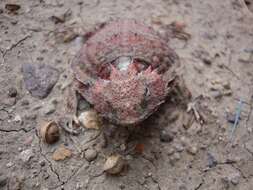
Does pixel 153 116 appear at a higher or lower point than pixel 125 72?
lower

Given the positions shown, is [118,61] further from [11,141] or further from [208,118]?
[11,141]

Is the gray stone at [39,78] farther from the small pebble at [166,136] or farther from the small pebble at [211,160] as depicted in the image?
A: the small pebble at [211,160]

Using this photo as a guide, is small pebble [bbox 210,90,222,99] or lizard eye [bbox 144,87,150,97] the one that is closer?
lizard eye [bbox 144,87,150,97]

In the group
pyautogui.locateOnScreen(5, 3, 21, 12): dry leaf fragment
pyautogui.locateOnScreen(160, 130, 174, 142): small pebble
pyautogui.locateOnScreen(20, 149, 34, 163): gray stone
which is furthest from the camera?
pyautogui.locateOnScreen(5, 3, 21, 12): dry leaf fragment

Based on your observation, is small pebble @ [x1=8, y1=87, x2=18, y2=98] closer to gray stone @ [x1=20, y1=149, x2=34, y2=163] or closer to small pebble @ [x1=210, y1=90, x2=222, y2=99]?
gray stone @ [x1=20, y1=149, x2=34, y2=163]

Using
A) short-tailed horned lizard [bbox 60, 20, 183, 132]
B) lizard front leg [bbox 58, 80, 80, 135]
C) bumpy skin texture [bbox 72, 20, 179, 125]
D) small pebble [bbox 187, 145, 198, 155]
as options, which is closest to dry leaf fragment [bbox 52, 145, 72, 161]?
lizard front leg [bbox 58, 80, 80, 135]

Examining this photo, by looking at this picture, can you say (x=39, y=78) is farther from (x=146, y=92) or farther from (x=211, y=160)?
(x=211, y=160)

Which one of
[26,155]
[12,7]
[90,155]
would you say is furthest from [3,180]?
[12,7]
